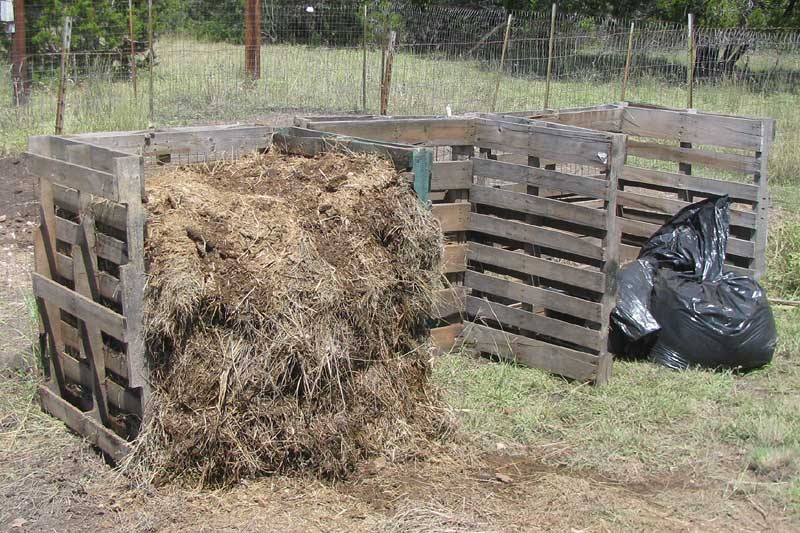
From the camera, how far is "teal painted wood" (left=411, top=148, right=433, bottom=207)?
4.68 meters

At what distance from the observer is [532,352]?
5891 millimetres

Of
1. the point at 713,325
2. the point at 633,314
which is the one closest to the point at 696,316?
the point at 713,325

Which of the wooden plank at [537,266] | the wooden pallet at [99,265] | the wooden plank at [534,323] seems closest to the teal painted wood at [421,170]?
the wooden pallet at [99,265]

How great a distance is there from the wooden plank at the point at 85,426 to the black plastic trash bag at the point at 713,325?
3.54 metres

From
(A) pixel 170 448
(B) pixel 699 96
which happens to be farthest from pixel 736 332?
(B) pixel 699 96

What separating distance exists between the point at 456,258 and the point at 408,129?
3.12 ft

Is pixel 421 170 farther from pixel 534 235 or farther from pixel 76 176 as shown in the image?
pixel 76 176

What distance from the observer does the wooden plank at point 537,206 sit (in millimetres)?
5527

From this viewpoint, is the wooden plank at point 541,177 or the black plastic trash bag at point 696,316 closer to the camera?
the wooden plank at point 541,177

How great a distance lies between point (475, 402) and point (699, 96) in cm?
1143

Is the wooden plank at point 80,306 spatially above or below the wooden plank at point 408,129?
below

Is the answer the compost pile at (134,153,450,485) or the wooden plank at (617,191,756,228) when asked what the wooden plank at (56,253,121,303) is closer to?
the compost pile at (134,153,450,485)

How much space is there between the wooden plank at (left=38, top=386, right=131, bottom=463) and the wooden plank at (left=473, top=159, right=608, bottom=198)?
9.75ft

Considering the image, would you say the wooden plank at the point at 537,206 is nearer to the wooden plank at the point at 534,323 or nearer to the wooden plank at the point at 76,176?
the wooden plank at the point at 534,323
